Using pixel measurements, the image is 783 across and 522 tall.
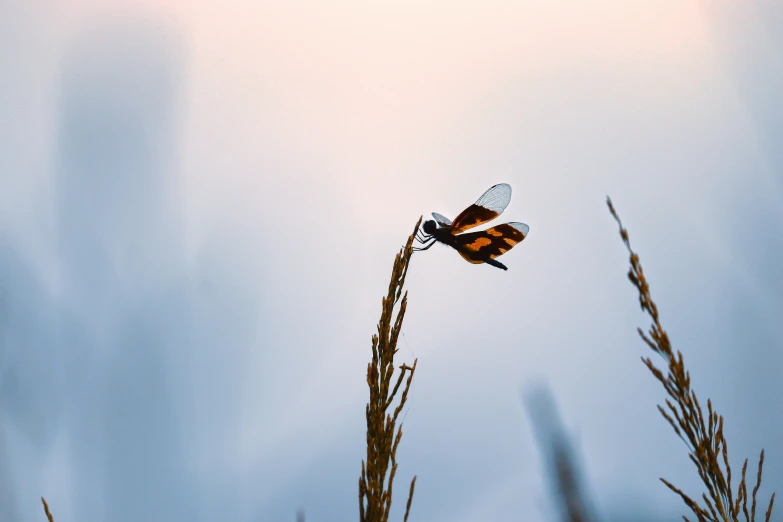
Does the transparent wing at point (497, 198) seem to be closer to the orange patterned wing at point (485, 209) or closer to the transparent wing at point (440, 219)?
the orange patterned wing at point (485, 209)

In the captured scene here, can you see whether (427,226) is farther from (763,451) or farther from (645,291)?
(763,451)

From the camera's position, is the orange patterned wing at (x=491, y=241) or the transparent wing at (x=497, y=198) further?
the transparent wing at (x=497, y=198)

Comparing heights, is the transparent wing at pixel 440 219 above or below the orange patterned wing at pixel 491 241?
above

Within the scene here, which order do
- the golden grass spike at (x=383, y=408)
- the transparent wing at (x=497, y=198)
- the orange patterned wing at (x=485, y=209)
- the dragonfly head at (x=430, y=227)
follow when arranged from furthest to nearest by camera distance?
the transparent wing at (x=497, y=198)
the orange patterned wing at (x=485, y=209)
the dragonfly head at (x=430, y=227)
the golden grass spike at (x=383, y=408)

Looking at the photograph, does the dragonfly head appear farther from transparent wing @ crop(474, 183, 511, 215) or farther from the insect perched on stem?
transparent wing @ crop(474, 183, 511, 215)

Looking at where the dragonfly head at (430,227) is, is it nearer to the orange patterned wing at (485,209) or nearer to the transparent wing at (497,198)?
the orange patterned wing at (485,209)

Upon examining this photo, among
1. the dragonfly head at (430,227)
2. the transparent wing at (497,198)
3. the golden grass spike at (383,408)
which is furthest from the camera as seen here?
the transparent wing at (497,198)

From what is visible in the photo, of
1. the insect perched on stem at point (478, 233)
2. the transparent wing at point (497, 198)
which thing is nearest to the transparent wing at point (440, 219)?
the insect perched on stem at point (478, 233)
